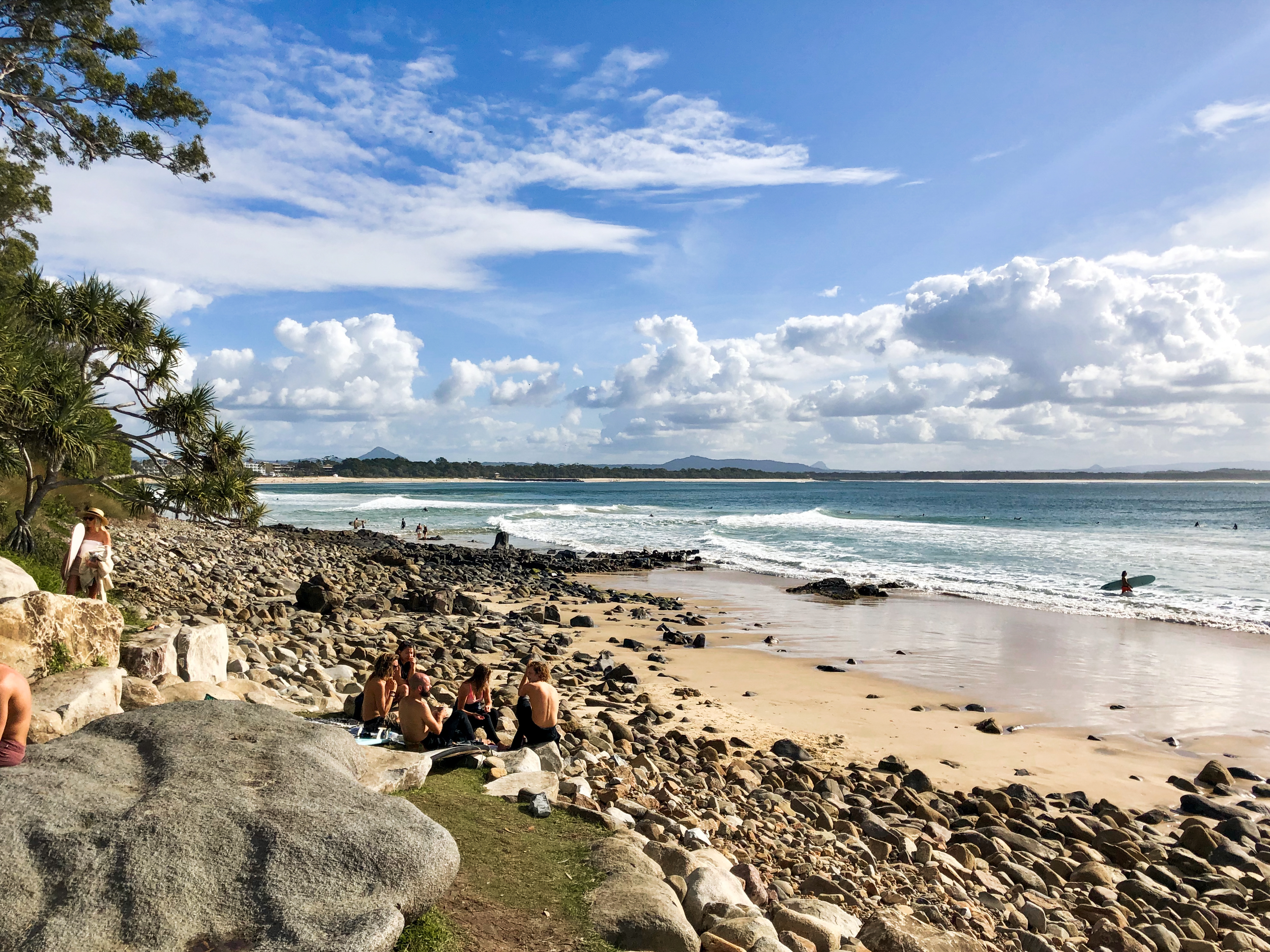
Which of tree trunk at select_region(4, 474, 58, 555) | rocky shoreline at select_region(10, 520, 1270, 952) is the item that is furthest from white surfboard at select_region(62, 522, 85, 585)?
tree trunk at select_region(4, 474, 58, 555)

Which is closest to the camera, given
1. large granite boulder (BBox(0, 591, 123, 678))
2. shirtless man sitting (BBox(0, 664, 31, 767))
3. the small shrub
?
shirtless man sitting (BBox(0, 664, 31, 767))

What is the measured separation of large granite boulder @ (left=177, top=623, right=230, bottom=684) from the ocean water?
2068 cm

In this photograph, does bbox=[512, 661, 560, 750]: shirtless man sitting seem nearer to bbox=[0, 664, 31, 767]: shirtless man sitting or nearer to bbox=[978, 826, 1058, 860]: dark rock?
bbox=[0, 664, 31, 767]: shirtless man sitting

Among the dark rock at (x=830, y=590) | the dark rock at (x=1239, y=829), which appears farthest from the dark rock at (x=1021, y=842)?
the dark rock at (x=830, y=590)

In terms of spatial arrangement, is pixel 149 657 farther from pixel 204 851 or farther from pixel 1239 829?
pixel 1239 829

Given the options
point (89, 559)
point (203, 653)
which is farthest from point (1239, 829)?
point (89, 559)

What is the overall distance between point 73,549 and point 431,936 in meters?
→ 8.89

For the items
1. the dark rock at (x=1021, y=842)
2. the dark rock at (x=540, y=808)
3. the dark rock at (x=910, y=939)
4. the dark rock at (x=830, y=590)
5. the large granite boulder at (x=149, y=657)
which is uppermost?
the large granite boulder at (x=149, y=657)

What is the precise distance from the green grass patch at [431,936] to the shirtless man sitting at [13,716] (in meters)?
2.78

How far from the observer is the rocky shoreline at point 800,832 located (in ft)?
17.1

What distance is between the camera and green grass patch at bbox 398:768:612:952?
4.42 metres

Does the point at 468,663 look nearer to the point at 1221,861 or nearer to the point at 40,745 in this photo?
the point at 40,745

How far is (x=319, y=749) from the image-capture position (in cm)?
499

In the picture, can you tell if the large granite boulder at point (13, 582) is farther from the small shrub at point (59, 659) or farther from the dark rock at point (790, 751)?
the dark rock at point (790, 751)
